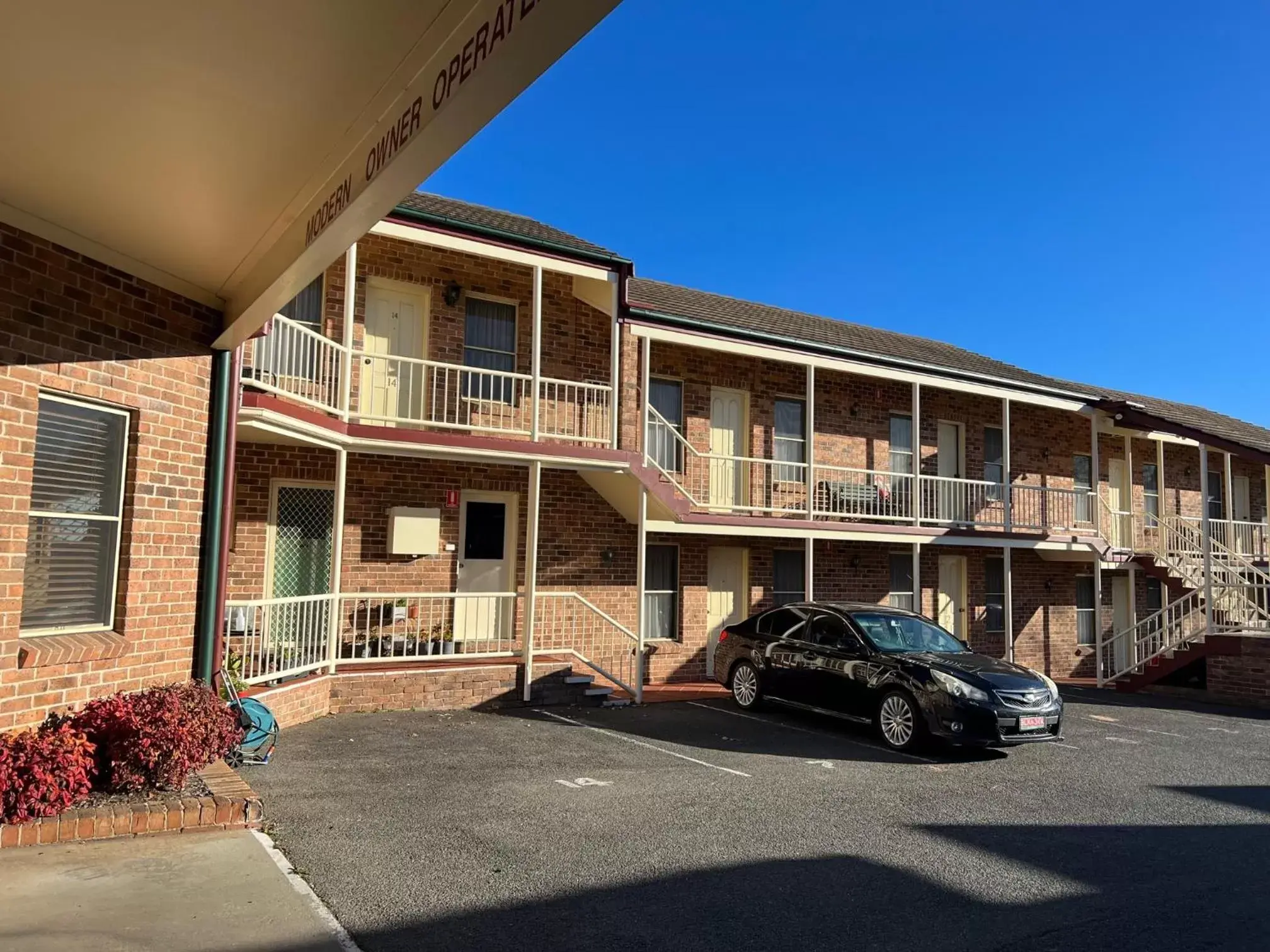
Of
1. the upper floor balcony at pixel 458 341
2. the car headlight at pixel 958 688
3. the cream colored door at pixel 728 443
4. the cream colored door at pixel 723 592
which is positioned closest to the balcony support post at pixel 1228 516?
the cream colored door at pixel 723 592

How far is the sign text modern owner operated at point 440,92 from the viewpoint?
117 inches

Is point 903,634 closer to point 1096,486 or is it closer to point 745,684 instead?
point 745,684

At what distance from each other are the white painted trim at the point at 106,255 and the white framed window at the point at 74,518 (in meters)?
0.99

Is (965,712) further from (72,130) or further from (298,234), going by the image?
(72,130)

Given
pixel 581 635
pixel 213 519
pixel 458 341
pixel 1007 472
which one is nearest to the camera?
pixel 213 519

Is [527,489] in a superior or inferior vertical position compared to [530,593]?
superior

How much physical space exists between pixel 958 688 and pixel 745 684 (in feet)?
11.2

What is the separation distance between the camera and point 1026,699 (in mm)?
9078

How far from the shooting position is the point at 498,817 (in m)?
6.36

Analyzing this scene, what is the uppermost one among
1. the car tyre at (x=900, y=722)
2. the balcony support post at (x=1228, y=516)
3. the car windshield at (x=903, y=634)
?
the balcony support post at (x=1228, y=516)

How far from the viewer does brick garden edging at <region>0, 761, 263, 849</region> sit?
16.1ft

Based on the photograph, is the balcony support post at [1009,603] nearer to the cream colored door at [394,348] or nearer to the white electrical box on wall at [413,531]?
the white electrical box on wall at [413,531]

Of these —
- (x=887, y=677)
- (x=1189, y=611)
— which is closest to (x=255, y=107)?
(x=887, y=677)

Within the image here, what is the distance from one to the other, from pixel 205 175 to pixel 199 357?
2660 mm
